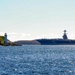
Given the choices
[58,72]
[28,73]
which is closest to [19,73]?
[28,73]

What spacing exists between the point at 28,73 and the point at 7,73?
10.5 feet

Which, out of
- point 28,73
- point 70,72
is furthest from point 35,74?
point 70,72

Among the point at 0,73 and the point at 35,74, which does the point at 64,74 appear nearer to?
the point at 35,74

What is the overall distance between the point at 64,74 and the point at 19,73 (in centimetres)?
686

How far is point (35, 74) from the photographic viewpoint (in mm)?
59188

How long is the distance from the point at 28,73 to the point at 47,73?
9.52 feet

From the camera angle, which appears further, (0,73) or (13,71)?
(13,71)

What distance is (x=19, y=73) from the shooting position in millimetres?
60625

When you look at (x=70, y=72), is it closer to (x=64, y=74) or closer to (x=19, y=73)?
(x=64, y=74)

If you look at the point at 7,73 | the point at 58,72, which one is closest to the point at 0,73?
the point at 7,73

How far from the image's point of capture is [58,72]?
62.1 metres

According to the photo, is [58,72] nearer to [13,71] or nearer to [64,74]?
[64,74]

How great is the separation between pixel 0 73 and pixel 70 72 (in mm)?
10935

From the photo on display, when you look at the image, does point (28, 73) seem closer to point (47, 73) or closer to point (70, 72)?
point (47, 73)
